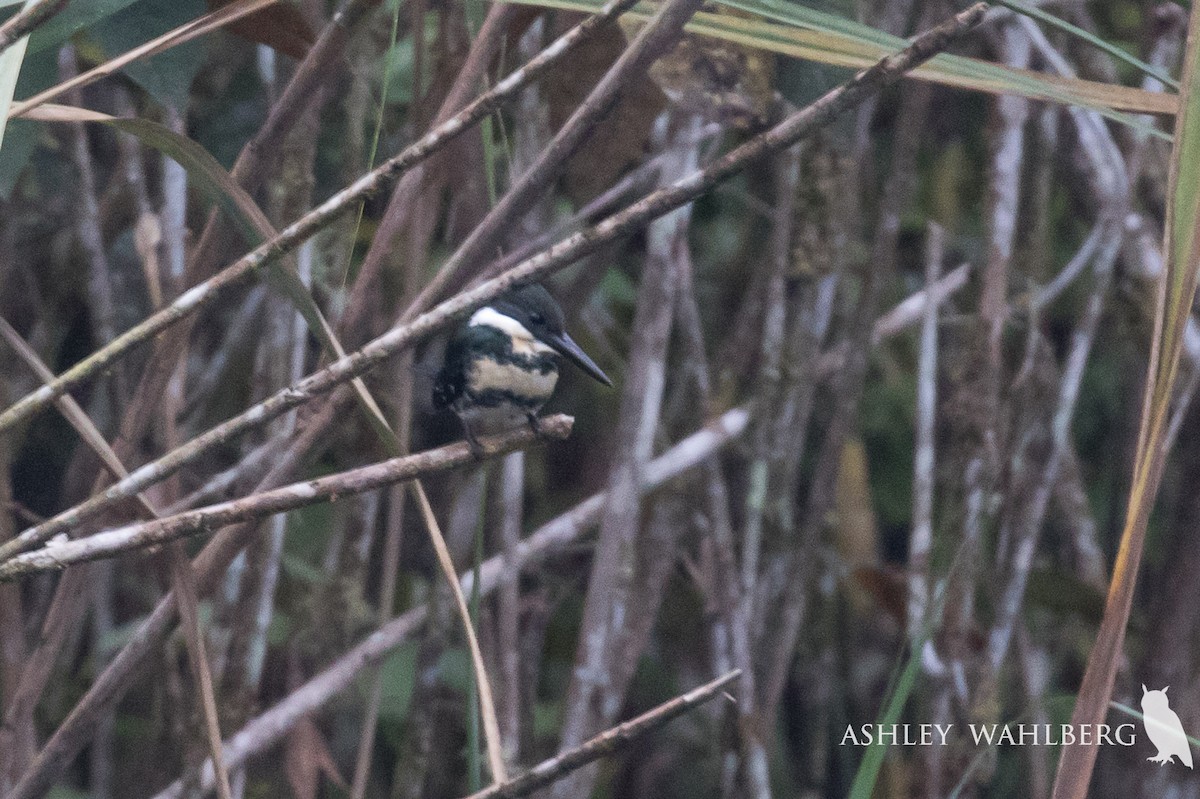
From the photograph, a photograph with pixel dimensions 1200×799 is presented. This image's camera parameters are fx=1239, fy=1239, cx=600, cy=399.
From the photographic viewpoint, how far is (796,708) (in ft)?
8.46

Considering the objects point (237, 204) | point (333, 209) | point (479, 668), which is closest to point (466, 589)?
point (479, 668)

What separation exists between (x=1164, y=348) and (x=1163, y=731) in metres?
1.14

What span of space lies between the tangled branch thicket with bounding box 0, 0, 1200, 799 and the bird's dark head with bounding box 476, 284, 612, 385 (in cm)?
9

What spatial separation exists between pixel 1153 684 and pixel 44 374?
5.97 feet

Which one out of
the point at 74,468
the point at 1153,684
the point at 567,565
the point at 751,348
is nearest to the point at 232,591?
the point at 74,468

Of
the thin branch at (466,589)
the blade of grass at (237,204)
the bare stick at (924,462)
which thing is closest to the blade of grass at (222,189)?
the blade of grass at (237,204)

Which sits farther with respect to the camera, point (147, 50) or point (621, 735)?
point (147, 50)

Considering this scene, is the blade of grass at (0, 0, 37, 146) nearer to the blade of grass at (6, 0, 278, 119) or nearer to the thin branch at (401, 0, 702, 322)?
the blade of grass at (6, 0, 278, 119)

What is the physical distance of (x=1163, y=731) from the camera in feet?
5.52

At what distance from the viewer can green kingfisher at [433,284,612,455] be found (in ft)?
4.39

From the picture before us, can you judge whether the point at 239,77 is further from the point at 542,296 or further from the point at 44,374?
the point at 44,374

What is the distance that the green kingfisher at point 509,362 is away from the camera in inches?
52.7

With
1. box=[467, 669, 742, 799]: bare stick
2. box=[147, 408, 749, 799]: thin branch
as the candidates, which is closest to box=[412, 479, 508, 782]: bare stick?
box=[467, 669, 742, 799]: bare stick

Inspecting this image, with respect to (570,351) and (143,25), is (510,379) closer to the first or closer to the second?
(570,351)
